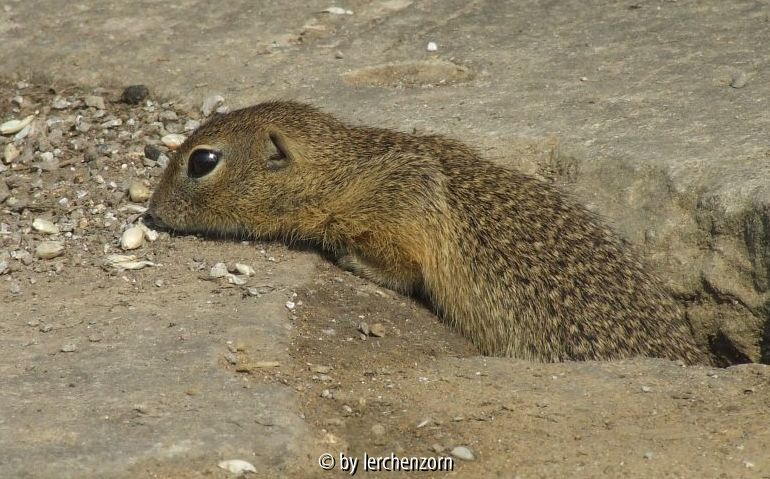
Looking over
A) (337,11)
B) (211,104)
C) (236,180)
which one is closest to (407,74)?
(337,11)

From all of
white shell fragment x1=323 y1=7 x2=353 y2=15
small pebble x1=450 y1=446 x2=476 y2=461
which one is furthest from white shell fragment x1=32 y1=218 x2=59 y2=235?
white shell fragment x1=323 y1=7 x2=353 y2=15

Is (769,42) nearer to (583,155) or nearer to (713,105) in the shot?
(713,105)

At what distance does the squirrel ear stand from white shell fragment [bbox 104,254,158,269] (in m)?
1.04

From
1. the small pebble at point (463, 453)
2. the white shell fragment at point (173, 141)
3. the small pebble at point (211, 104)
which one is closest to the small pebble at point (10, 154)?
the white shell fragment at point (173, 141)

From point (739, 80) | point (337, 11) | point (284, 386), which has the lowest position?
point (284, 386)

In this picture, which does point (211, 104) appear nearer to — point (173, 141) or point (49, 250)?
point (173, 141)

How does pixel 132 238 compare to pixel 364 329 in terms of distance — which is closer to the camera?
pixel 364 329

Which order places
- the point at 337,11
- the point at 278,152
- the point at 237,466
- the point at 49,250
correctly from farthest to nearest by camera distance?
the point at 337,11 → the point at 278,152 → the point at 49,250 → the point at 237,466

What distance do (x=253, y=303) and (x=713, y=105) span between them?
3694 mm

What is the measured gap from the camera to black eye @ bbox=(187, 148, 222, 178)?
23.7 feet

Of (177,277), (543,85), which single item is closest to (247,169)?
(177,277)

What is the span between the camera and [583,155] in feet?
24.1

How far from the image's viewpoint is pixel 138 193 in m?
7.62

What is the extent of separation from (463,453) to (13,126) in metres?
5.35
